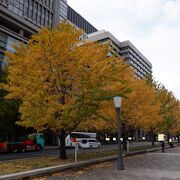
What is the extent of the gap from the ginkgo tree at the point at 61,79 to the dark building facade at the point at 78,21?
4626 inches

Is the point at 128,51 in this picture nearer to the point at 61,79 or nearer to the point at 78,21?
the point at 78,21

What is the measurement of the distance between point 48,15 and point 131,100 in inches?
1767

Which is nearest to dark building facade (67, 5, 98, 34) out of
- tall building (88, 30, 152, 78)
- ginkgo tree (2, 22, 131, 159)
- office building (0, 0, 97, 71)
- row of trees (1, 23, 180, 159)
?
tall building (88, 30, 152, 78)

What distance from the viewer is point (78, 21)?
142 meters

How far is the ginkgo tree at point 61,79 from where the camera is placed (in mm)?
16422

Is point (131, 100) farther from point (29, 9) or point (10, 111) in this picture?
point (29, 9)

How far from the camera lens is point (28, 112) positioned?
1656 cm

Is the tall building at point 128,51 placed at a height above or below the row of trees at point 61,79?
above

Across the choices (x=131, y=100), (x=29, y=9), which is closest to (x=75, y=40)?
(x=131, y=100)

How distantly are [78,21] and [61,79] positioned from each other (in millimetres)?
128193

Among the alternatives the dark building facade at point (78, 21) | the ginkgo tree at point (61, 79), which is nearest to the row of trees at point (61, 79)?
the ginkgo tree at point (61, 79)

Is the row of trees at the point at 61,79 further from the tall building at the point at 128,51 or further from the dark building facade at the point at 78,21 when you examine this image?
the dark building facade at the point at 78,21

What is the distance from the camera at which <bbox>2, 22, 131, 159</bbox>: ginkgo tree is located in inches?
647

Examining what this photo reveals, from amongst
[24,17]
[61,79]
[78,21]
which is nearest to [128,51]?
[78,21]
